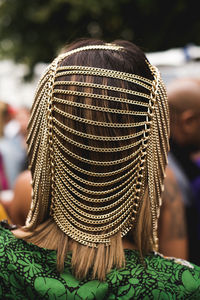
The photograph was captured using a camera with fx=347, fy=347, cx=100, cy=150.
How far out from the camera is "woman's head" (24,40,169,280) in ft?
3.77

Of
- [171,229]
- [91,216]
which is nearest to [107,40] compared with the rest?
[171,229]

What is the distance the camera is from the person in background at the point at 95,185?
3.76ft

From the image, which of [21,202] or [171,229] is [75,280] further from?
[171,229]

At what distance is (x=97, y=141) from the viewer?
116 centimetres

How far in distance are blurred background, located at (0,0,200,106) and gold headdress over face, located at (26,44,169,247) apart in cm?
671

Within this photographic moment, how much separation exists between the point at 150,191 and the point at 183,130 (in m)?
1.80

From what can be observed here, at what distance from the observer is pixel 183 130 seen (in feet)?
9.63

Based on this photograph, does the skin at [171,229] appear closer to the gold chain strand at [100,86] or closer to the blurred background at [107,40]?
the blurred background at [107,40]

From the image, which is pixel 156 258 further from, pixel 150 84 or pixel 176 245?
pixel 176 245

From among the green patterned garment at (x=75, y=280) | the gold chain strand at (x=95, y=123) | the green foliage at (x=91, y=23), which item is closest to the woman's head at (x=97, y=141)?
the gold chain strand at (x=95, y=123)

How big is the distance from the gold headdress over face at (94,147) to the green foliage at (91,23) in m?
7.10

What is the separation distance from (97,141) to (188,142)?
6.39ft

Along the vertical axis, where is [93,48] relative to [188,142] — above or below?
above

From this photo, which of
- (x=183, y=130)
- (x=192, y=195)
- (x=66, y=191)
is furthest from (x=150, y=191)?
(x=183, y=130)
